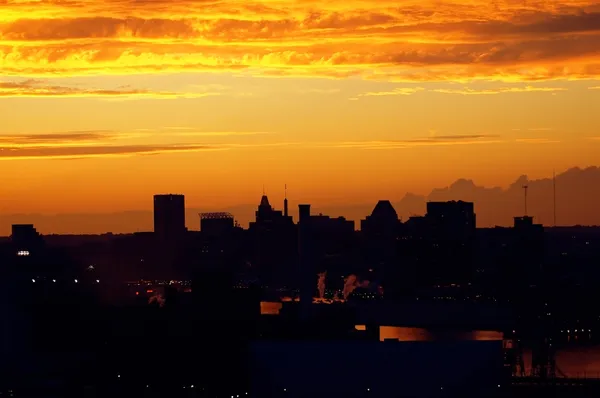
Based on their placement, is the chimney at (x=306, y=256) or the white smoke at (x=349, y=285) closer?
the chimney at (x=306, y=256)

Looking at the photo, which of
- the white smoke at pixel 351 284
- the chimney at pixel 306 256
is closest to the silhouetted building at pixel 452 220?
the white smoke at pixel 351 284

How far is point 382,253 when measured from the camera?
90.1 metres

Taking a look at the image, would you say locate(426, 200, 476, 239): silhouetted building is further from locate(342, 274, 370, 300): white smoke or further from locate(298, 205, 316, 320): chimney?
locate(298, 205, 316, 320): chimney

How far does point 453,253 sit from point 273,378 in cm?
5966

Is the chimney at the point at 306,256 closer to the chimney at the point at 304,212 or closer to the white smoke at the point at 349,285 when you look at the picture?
the chimney at the point at 304,212

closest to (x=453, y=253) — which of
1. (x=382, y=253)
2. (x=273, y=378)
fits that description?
(x=382, y=253)

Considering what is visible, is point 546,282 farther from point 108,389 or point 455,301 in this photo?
point 108,389

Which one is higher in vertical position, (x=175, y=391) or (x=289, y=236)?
(x=289, y=236)

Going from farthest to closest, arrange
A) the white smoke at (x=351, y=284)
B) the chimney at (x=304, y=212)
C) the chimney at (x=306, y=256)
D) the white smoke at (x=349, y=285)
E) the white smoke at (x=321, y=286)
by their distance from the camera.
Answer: the white smoke at (x=351, y=284), the white smoke at (x=349, y=285), the white smoke at (x=321, y=286), the chimney at (x=304, y=212), the chimney at (x=306, y=256)

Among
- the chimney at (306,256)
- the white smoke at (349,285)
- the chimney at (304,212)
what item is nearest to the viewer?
the chimney at (306,256)

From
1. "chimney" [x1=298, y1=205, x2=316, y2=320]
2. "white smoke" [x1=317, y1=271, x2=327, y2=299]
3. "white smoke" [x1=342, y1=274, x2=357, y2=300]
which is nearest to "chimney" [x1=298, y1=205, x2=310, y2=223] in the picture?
"chimney" [x1=298, y1=205, x2=316, y2=320]

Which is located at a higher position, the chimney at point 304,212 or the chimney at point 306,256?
the chimney at point 304,212

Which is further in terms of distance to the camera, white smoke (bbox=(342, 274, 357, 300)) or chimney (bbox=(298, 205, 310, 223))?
white smoke (bbox=(342, 274, 357, 300))

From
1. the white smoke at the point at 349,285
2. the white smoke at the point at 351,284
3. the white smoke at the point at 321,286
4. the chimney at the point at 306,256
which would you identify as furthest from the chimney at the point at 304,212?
the white smoke at the point at 351,284
